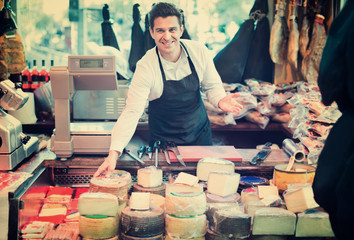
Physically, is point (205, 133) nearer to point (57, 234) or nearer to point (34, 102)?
point (57, 234)

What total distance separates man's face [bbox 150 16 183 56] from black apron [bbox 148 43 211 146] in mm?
270

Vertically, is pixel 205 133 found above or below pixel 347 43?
below

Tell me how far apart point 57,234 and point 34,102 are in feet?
9.20

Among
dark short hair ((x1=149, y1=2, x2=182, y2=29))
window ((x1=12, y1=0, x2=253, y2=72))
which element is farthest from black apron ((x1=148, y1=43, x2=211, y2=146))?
window ((x1=12, y1=0, x2=253, y2=72))

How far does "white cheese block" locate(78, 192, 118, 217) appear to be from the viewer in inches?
65.5

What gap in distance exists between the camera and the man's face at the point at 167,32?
2.52 meters

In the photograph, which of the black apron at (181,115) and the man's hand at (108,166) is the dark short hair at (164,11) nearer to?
the black apron at (181,115)

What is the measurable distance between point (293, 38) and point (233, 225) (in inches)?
121

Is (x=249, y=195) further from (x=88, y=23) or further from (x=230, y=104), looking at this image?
(x=88, y=23)

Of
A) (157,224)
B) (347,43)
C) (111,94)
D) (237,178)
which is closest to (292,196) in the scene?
(237,178)

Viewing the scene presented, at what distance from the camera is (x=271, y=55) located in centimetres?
440

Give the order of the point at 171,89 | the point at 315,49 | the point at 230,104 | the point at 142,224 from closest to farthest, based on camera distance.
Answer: the point at 142,224
the point at 230,104
the point at 171,89
the point at 315,49

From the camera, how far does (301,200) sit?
1744mm

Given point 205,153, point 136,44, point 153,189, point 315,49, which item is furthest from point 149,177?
point 315,49
